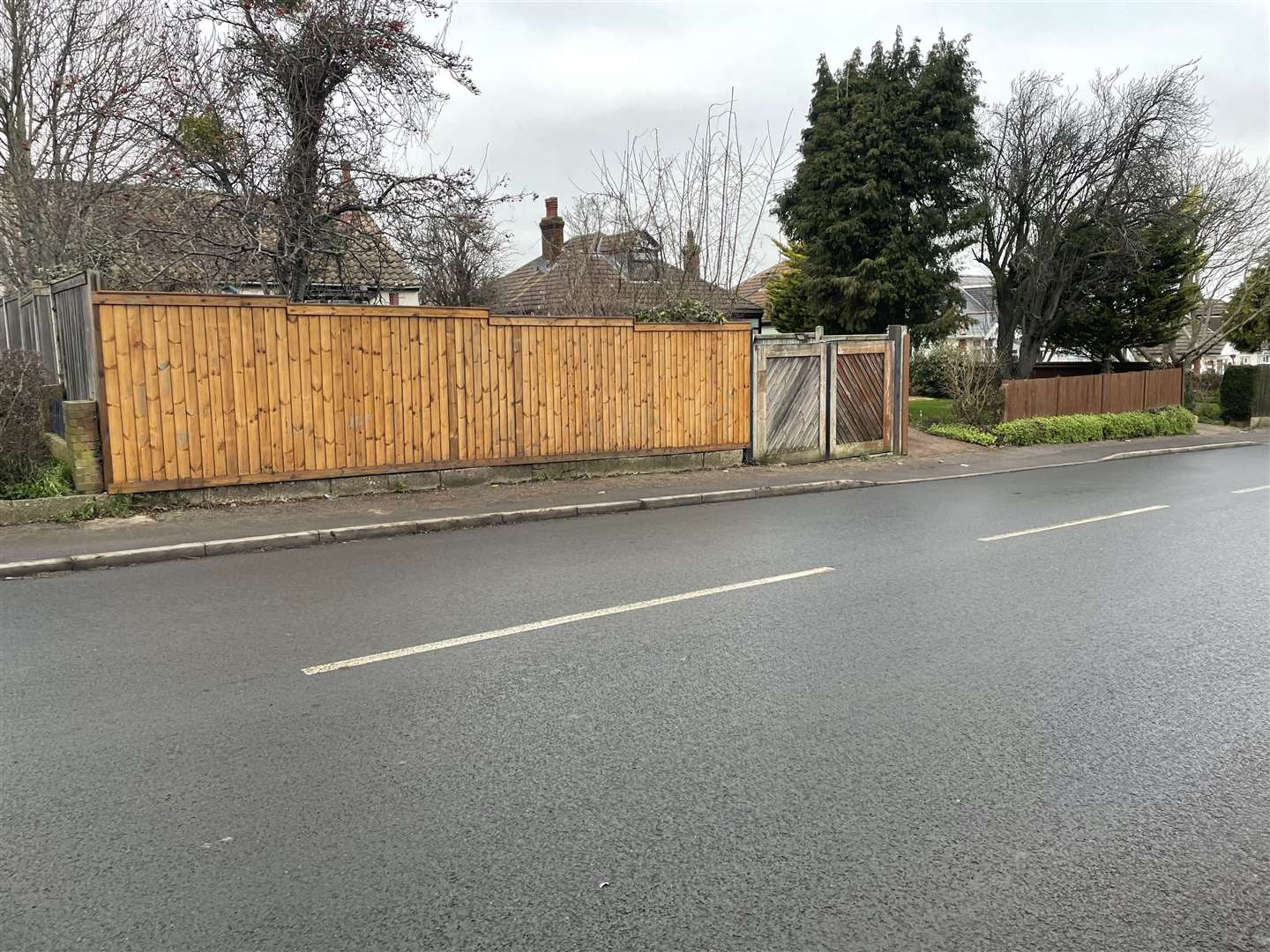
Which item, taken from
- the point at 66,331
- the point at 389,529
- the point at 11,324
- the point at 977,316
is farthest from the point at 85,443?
the point at 977,316

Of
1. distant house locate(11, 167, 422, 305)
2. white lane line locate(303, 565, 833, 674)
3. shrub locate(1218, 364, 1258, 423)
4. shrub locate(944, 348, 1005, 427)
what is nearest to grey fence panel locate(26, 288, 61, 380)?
distant house locate(11, 167, 422, 305)

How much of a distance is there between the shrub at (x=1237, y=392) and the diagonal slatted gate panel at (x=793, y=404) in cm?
1886

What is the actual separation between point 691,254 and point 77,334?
41.4ft

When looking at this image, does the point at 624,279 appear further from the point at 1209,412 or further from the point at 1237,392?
the point at 1209,412

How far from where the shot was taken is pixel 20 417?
10.0 metres

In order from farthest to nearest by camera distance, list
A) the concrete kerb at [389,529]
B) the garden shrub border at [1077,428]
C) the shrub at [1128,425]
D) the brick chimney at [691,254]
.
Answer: the shrub at [1128,425] → the garden shrub border at [1077,428] → the brick chimney at [691,254] → the concrete kerb at [389,529]

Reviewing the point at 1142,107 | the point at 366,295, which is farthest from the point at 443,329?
the point at 1142,107

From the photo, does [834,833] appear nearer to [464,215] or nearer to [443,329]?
[443,329]

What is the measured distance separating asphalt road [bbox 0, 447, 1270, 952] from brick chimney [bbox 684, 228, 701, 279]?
13507 mm

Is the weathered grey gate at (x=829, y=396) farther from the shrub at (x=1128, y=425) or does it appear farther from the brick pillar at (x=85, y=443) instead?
the brick pillar at (x=85, y=443)

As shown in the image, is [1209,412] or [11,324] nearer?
[11,324]

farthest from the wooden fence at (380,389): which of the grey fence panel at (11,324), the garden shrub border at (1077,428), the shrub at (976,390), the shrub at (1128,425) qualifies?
the shrub at (1128,425)

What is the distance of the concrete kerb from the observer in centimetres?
807

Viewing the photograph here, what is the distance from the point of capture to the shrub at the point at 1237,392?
27.2 meters
